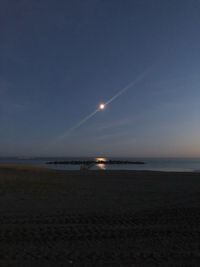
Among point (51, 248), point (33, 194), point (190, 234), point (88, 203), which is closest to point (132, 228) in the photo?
point (190, 234)

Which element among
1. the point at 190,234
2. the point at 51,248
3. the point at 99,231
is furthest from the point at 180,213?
the point at 51,248

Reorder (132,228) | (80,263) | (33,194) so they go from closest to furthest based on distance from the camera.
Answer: (80,263) → (132,228) → (33,194)

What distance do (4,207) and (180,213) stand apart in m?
6.14

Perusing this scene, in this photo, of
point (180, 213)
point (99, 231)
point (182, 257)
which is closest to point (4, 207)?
point (99, 231)

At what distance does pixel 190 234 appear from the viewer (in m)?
6.96

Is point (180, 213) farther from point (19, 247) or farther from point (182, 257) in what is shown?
point (19, 247)

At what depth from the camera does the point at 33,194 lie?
1352 cm

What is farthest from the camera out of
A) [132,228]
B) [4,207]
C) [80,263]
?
[4,207]

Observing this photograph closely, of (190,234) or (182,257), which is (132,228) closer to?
(190,234)

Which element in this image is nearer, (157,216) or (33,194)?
(157,216)

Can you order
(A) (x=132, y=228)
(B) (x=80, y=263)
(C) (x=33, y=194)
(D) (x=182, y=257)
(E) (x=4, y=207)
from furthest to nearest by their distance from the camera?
(C) (x=33, y=194) → (E) (x=4, y=207) → (A) (x=132, y=228) → (D) (x=182, y=257) → (B) (x=80, y=263)

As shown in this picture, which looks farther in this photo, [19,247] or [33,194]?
[33,194]

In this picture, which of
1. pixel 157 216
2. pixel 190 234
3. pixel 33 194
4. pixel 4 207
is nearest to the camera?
pixel 190 234

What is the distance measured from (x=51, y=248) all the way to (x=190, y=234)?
3398 mm
